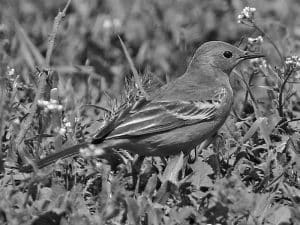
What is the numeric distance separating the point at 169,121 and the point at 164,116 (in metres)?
0.06

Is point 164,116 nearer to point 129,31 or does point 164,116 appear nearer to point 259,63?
point 259,63

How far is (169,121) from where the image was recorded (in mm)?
6059

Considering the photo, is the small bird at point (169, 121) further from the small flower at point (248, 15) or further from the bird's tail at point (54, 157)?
the small flower at point (248, 15)

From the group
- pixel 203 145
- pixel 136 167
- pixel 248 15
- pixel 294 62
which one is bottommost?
pixel 203 145

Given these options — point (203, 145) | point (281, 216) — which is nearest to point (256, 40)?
point (203, 145)

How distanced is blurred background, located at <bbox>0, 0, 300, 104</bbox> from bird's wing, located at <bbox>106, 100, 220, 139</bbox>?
2.01 metres

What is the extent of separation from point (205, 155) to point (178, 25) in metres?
4.22

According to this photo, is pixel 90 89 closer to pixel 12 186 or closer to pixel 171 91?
pixel 171 91

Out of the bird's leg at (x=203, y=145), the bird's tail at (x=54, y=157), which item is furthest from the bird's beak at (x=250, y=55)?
the bird's tail at (x=54, y=157)

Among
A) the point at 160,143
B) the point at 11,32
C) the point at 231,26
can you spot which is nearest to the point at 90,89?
the point at 11,32

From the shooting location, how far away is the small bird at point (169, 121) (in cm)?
570

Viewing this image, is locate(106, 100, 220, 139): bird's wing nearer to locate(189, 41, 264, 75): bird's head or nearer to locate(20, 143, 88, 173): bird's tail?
locate(20, 143, 88, 173): bird's tail

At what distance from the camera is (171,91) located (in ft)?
20.9

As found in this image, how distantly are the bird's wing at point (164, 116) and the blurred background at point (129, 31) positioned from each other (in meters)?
2.01
